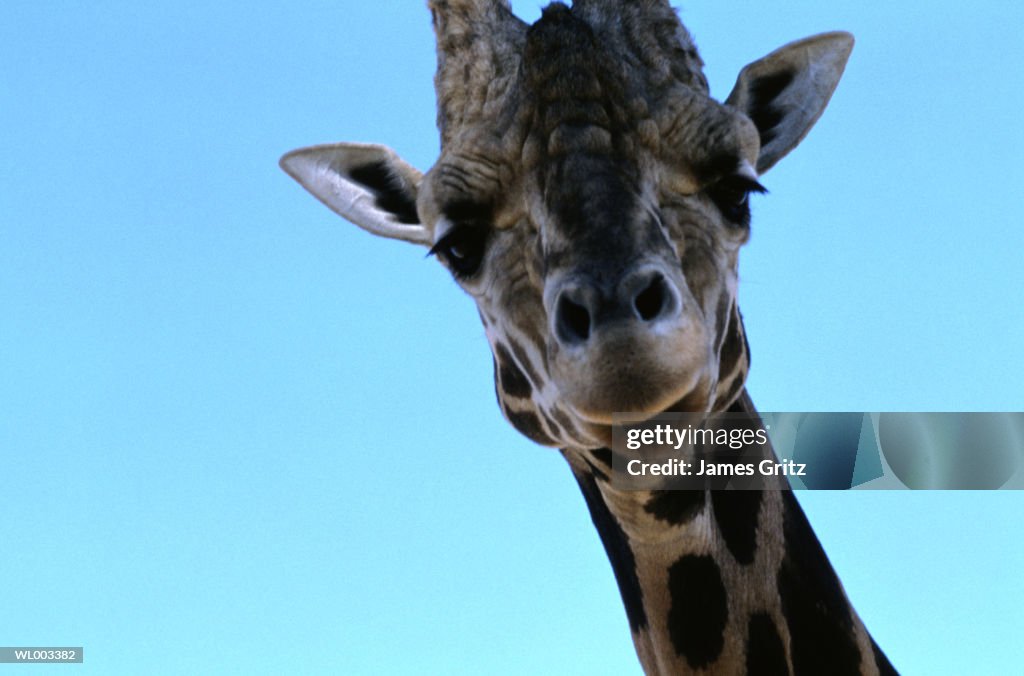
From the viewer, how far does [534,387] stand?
4.87m

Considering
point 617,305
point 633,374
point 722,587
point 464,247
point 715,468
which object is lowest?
point 722,587

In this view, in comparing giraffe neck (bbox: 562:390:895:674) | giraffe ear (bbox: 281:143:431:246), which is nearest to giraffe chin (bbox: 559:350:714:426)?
giraffe neck (bbox: 562:390:895:674)

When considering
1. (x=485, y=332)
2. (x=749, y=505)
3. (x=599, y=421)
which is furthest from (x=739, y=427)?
(x=599, y=421)

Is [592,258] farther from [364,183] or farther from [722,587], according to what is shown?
[364,183]

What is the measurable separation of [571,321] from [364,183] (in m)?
2.48

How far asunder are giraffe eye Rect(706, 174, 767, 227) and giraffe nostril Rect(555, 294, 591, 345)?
1234 millimetres

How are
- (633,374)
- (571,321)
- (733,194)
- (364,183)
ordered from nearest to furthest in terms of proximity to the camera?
(633,374)
(571,321)
(733,194)
(364,183)

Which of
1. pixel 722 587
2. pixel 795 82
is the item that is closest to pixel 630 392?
pixel 722 587

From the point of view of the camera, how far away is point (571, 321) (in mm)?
4039

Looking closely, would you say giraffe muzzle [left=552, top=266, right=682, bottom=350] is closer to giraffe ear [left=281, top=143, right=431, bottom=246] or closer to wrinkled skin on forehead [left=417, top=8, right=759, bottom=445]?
wrinkled skin on forehead [left=417, top=8, right=759, bottom=445]

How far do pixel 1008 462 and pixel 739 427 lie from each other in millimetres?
1896

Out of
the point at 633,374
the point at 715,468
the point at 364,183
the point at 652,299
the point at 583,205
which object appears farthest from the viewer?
the point at 364,183

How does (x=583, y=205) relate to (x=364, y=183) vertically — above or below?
below

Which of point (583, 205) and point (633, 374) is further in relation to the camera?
point (583, 205)
